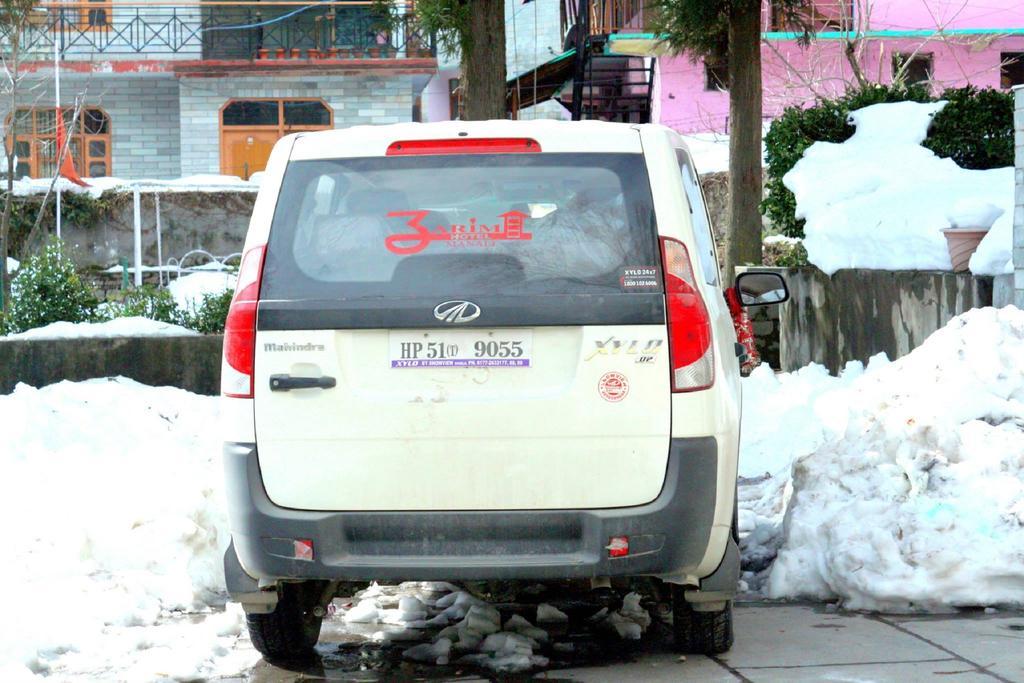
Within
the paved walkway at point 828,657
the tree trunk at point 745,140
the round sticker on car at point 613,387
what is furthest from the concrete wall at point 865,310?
the round sticker on car at point 613,387

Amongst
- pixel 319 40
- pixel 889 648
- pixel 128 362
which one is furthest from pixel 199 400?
pixel 319 40

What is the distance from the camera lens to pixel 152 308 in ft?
42.2

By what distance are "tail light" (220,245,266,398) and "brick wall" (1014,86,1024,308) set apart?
18.7 ft

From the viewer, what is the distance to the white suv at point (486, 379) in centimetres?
470

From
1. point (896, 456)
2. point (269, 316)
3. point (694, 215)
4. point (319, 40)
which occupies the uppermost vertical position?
point (319, 40)

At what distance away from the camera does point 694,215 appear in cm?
528

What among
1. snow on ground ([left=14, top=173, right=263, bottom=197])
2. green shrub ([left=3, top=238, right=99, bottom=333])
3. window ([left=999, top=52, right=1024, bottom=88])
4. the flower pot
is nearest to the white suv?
the flower pot

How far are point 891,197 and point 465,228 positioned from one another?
8.37 m

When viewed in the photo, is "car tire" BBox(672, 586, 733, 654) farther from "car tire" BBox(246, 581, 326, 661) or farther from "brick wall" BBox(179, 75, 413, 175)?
"brick wall" BBox(179, 75, 413, 175)

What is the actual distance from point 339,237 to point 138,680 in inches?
67.5

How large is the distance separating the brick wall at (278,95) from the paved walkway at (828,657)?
29.8 meters

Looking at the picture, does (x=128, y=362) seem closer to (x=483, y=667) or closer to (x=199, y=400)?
(x=199, y=400)

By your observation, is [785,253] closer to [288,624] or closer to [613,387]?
[288,624]

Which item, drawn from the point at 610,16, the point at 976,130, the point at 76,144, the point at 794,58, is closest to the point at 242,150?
the point at 76,144
